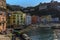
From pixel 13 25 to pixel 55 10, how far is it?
259cm

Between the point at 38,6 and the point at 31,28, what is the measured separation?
7.55 feet

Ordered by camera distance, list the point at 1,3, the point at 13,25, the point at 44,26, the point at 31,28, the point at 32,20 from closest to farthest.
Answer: the point at 1,3, the point at 13,25, the point at 31,28, the point at 44,26, the point at 32,20

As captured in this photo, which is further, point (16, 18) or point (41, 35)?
point (16, 18)

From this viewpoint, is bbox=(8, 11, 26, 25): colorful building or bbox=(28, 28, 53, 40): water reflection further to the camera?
bbox=(8, 11, 26, 25): colorful building

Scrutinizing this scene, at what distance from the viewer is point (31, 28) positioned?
9.25m

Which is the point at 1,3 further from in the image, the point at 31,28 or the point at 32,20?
the point at 32,20

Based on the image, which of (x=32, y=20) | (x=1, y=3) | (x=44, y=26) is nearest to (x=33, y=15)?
(x=32, y=20)

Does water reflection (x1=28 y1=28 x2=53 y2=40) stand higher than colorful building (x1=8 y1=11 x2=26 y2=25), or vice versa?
colorful building (x1=8 y1=11 x2=26 y2=25)

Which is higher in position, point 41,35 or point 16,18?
Answer: point 16,18

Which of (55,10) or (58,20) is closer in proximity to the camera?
(55,10)

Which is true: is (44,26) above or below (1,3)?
below

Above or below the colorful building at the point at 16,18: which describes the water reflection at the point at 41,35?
below

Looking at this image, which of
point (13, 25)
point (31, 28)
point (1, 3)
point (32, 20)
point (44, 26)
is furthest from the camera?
point (32, 20)

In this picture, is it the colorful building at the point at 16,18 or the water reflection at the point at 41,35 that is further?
the colorful building at the point at 16,18
